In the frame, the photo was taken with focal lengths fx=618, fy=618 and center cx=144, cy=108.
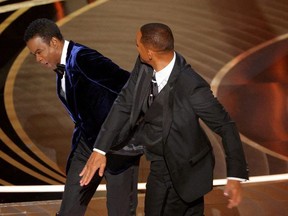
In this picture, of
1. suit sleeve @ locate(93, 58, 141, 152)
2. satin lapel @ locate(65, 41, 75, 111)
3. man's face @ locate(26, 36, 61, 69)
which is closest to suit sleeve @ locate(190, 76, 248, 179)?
suit sleeve @ locate(93, 58, 141, 152)

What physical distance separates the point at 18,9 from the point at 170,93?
4328mm

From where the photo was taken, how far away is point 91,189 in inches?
132

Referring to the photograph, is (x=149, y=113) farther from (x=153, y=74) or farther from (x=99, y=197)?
(x=99, y=197)

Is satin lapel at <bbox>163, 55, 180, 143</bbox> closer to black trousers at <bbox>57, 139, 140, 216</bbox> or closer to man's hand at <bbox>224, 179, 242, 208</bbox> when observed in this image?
man's hand at <bbox>224, 179, 242, 208</bbox>

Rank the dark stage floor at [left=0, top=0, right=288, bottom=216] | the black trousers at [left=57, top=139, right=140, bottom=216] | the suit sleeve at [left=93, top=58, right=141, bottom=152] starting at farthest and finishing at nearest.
→ the dark stage floor at [left=0, top=0, right=288, bottom=216], the black trousers at [left=57, top=139, right=140, bottom=216], the suit sleeve at [left=93, top=58, right=141, bottom=152]

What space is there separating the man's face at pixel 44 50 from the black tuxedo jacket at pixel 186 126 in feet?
1.71

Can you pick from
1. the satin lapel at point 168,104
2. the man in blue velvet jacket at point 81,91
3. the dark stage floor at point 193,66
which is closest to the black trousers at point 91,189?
the man in blue velvet jacket at point 81,91

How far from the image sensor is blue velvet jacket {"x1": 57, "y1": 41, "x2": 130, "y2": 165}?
3166 mm

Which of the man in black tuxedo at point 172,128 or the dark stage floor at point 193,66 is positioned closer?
the man in black tuxedo at point 172,128

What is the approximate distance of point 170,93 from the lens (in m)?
2.73

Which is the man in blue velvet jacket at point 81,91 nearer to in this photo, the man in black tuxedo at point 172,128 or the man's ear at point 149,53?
the man in black tuxedo at point 172,128

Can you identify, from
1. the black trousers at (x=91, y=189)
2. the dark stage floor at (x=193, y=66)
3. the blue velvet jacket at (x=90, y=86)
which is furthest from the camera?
the dark stage floor at (x=193, y=66)

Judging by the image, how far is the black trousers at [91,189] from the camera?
328cm

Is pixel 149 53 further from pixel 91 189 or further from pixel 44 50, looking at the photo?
pixel 91 189
